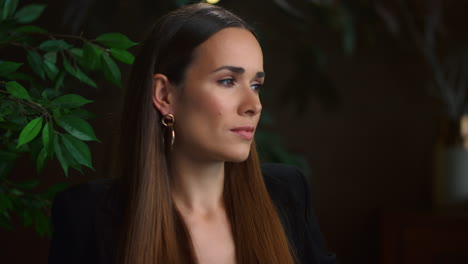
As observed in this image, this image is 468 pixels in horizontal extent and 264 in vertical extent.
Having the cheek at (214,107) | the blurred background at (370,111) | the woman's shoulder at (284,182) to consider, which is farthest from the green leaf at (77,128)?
the blurred background at (370,111)

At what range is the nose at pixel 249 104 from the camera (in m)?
1.00

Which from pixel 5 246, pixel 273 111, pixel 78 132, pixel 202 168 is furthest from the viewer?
pixel 273 111

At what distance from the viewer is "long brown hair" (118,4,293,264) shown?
0.99 meters

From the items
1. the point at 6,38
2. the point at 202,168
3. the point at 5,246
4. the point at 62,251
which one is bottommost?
the point at 5,246

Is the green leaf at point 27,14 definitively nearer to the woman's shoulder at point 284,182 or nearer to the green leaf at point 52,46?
the green leaf at point 52,46

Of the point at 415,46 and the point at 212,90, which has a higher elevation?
the point at 415,46

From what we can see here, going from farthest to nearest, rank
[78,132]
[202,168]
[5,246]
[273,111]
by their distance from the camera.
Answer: [273,111] < [5,246] < [202,168] < [78,132]

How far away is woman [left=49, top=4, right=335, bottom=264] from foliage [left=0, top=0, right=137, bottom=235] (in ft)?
0.28

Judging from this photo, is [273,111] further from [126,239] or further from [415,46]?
[126,239]

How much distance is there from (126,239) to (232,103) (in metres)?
0.32

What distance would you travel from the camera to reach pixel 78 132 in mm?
973

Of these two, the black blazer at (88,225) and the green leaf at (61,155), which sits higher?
the green leaf at (61,155)

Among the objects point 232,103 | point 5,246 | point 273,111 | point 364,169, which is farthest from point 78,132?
point 364,169

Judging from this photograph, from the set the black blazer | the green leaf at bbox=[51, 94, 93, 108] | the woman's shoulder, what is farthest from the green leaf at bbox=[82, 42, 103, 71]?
the woman's shoulder
